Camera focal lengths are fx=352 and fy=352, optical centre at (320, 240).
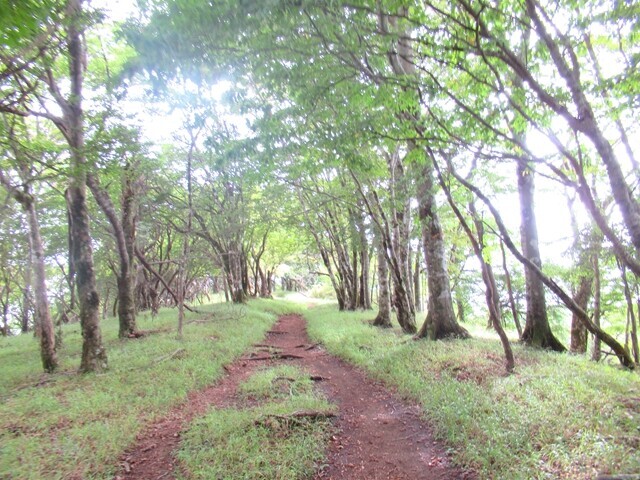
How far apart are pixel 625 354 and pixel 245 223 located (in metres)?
14.3

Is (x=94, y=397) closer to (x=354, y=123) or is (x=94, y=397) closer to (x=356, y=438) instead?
(x=356, y=438)

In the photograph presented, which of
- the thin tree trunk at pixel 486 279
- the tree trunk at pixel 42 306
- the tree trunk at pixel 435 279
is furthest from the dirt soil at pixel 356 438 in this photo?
the tree trunk at pixel 42 306

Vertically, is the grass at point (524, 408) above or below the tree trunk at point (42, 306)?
below

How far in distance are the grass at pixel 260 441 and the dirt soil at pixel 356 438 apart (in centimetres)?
23

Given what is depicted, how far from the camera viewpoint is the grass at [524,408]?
12.1 feet

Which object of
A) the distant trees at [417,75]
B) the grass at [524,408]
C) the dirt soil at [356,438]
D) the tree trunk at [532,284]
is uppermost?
the distant trees at [417,75]

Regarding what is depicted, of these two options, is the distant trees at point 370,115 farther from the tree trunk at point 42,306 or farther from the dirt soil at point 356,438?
the dirt soil at point 356,438

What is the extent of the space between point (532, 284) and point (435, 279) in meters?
2.37

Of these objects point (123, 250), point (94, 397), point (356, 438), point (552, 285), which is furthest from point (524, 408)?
point (123, 250)

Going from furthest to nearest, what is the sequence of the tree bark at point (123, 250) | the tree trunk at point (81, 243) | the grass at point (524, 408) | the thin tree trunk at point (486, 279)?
the tree bark at point (123, 250) → the tree trunk at point (81, 243) → the thin tree trunk at point (486, 279) → the grass at point (524, 408)

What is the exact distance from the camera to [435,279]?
9703mm

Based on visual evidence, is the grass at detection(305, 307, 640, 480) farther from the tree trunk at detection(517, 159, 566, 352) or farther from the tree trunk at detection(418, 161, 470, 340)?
the tree trunk at detection(418, 161, 470, 340)

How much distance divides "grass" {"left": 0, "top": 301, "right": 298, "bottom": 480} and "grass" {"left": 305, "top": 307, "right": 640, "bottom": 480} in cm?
422

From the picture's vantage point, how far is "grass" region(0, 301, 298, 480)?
4371 mm
